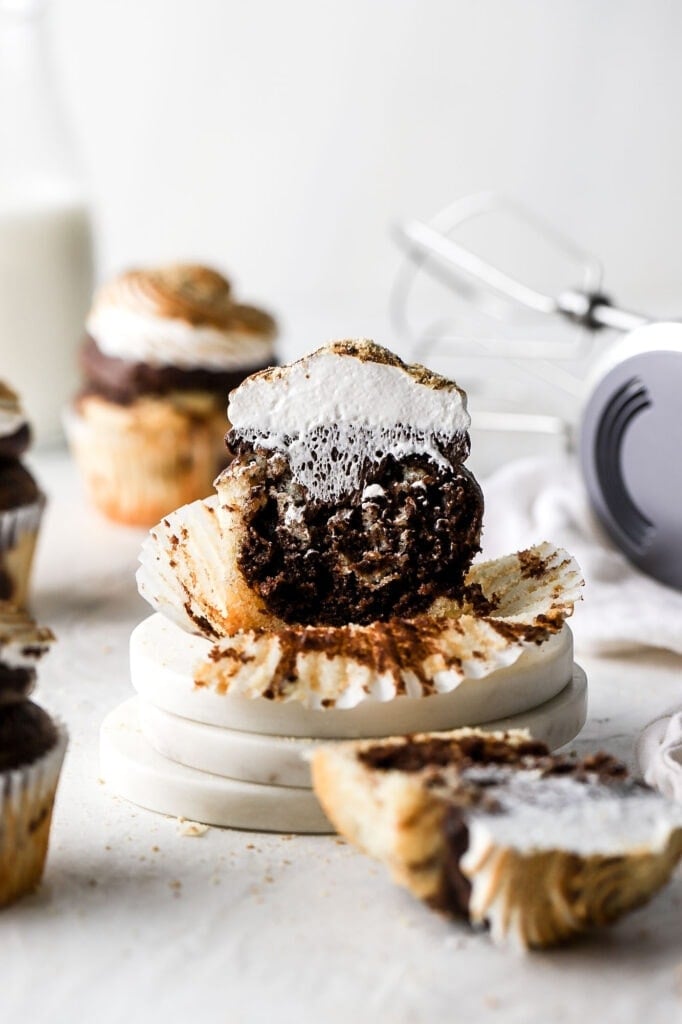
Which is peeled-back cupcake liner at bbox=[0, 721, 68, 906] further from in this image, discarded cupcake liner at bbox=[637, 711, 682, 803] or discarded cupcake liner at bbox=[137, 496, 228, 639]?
discarded cupcake liner at bbox=[637, 711, 682, 803]

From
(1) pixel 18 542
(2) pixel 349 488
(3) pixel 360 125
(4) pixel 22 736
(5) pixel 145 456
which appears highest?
(2) pixel 349 488

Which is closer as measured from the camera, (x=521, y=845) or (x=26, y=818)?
(x=521, y=845)

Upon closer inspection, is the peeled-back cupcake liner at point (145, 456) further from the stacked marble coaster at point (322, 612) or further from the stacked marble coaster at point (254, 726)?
the stacked marble coaster at point (254, 726)

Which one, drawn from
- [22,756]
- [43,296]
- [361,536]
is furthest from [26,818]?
[43,296]

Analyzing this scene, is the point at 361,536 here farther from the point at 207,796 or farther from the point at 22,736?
the point at 22,736

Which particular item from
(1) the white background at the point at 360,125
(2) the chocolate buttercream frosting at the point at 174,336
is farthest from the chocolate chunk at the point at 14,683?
(1) the white background at the point at 360,125

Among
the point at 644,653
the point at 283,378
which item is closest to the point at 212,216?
the point at 644,653

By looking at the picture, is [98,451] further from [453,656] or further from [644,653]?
[453,656]
